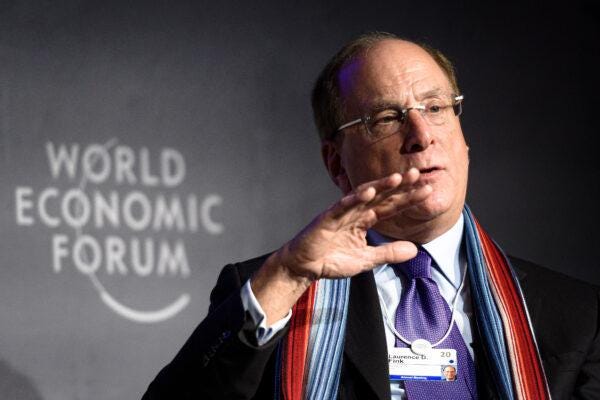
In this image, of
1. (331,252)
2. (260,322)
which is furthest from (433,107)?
(260,322)

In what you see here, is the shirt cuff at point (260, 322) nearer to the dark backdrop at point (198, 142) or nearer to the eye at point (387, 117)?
the eye at point (387, 117)

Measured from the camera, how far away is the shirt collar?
1.89 meters

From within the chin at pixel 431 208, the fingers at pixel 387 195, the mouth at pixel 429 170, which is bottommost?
the chin at pixel 431 208

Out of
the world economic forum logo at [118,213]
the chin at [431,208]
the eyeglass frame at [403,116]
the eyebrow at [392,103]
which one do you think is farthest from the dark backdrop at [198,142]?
the chin at [431,208]

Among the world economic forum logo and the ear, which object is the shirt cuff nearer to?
the ear

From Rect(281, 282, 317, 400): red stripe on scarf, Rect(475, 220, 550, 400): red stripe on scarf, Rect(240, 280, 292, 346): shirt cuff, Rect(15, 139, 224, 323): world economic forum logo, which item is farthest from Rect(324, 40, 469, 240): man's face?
Rect(15, 139, 224, 323): world economic forum logo

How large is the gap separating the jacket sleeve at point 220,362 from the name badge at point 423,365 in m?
0.32

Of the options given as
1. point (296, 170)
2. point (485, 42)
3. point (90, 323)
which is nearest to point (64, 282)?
point (90, 323)

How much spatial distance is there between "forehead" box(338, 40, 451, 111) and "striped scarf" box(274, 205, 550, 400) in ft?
1.16

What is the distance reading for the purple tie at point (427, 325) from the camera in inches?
68.2

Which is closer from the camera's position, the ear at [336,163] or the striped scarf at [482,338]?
the striped scarf at [482,338]

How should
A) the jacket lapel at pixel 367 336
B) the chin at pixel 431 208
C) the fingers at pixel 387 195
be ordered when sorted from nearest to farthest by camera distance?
1. the fingers at pixel 387 195
2. the jacket lapel at pixel 367 336
3. the chin at pixel 431 208

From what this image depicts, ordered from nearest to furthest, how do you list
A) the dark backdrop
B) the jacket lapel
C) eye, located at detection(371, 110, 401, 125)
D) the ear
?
the jacket lapel < eye, located at detection(371, 110, 401, 125) < the ear < the dark backdrop

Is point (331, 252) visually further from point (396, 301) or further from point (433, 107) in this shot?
point (433, 107)
